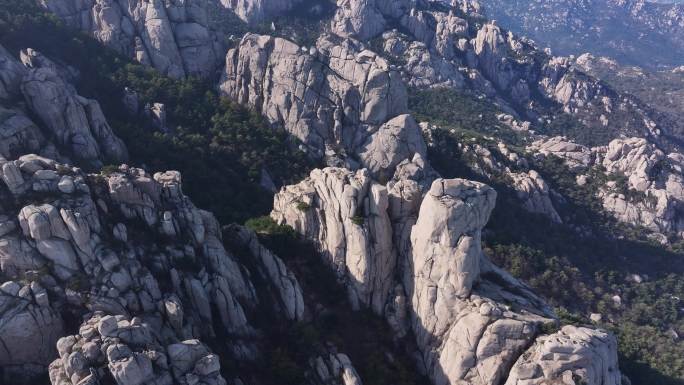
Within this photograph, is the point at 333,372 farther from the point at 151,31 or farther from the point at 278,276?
the point at 151,31

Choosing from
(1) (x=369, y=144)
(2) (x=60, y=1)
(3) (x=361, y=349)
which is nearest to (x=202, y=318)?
(3) (x=361, y=349)

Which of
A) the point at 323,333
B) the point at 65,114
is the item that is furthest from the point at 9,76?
the point at 323,333

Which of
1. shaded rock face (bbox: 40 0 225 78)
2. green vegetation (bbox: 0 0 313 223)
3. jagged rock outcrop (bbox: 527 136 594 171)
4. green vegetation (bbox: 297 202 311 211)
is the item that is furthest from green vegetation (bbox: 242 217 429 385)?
jagged rock outcrop (bbox: 527 136 594 171)

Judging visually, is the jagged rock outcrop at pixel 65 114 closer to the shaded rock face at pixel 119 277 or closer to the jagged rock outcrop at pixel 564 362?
the shaded rock face at pixel 119 277

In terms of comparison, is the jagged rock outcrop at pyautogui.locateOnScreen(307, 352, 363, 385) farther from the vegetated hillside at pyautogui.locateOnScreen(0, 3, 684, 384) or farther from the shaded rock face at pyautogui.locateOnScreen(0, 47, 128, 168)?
the shaded rock face at pyautogui.locateOnScreen(0, 47, 128, 168)

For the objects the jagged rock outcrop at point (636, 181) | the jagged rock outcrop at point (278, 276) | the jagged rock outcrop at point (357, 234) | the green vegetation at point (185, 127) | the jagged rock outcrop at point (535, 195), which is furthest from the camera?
the jagged rock outcrop at point (636, 181)

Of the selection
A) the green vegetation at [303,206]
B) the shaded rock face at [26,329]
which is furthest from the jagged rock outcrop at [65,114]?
the shaded rock face at [26,329]

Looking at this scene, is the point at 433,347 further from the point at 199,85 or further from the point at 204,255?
the point at 199,85
